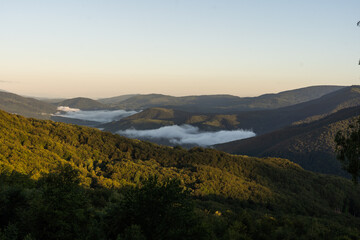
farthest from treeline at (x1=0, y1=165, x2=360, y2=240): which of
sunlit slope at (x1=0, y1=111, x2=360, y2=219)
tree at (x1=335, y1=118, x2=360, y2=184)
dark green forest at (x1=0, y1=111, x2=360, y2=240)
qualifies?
sunlit slope at (x1=0, y1=111, x2=360, y2=219)

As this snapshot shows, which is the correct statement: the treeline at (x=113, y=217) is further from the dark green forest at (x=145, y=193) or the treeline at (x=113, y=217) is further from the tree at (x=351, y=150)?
the tree at (x=351, y=150)

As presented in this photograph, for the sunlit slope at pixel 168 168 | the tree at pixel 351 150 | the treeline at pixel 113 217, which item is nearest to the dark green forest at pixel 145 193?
the treeline at pixel 113 217

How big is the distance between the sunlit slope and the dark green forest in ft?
1.67

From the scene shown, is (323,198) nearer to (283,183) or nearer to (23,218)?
(283,183)

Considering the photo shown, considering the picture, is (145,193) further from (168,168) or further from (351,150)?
(168,168)

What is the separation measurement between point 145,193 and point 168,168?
11138cm

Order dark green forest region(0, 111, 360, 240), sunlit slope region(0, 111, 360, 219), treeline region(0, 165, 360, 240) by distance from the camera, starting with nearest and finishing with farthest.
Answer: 1. treeline region(0, 165, 360, 240)
2. dark green forest region(0, 111, 360, 240)
3. sunlit slope region(0, 111, 360, 219)

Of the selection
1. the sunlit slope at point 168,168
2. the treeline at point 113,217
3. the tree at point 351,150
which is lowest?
the sunlit slope at point 168,168

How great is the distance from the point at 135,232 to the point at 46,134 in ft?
379

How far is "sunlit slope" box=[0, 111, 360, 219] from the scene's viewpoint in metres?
99.2

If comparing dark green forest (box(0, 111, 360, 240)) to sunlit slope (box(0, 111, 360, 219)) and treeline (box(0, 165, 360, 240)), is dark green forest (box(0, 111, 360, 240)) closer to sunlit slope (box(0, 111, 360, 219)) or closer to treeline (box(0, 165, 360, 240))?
treeline (box(0, 165, 360, 240))

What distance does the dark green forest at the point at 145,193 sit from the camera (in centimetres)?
2967

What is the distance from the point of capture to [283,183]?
167 meters

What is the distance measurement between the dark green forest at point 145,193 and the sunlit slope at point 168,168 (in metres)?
0.51
